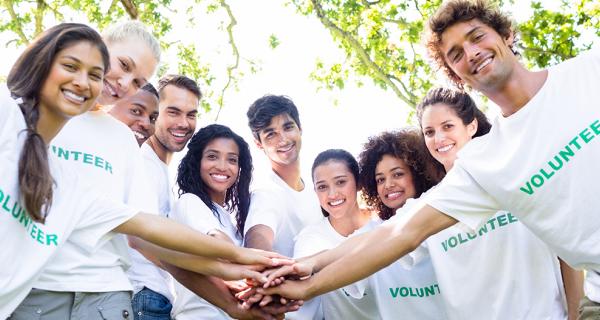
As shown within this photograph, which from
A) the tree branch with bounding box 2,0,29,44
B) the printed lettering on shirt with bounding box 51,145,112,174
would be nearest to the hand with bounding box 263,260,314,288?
the printed lettering on shirt with bounding box 51,145,112,174

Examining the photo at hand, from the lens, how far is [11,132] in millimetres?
2598

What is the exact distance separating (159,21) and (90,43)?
8608mm

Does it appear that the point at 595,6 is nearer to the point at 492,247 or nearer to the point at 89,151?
the point at 492,247

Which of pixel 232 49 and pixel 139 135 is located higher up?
pixel 232 49

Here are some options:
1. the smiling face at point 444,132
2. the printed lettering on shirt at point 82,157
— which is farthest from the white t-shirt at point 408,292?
the printed lettering on shirt at point 82,157

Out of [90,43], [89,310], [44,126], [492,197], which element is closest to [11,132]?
[44,126]

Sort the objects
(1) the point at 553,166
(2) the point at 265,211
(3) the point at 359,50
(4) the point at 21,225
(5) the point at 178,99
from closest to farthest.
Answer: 1. (4) the point at 21,225
2. (1) the point at 553,166
3. (2) the point at 265,211
4. (5) the point at 178,99
5. (3) the point at 359,50

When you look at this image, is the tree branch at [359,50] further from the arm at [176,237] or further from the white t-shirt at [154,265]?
the arm at [176,237]

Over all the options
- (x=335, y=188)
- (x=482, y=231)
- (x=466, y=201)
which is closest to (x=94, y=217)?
(x=466, y=201)

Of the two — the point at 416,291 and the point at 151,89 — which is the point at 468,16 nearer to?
the point at 416,291

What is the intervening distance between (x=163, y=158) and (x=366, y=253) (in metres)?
1.97

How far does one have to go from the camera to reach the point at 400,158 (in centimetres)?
459

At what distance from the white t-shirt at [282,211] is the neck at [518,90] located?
1.86 meters

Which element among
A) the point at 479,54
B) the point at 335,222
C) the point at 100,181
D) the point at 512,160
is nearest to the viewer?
the point at 512,160
